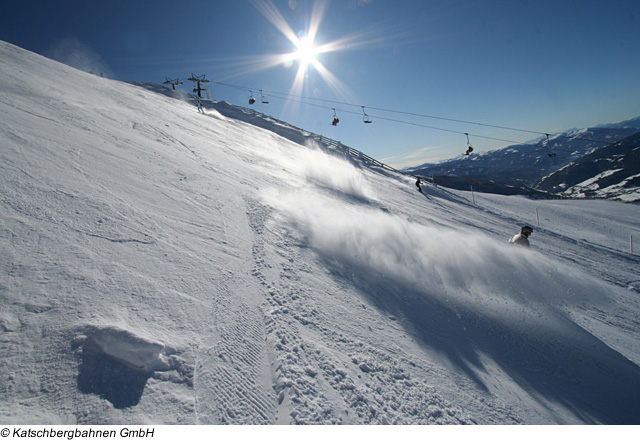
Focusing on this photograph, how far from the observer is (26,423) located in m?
2.12

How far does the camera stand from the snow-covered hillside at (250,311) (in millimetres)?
2637

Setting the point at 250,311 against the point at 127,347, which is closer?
the point at 127,347

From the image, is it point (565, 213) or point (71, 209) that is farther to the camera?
point (565, 213)

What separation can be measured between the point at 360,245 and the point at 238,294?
11.8 feet

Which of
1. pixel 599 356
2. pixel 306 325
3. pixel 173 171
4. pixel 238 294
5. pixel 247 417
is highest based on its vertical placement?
pixel 173 171

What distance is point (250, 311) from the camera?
390cm

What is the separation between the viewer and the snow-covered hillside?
8.65ft

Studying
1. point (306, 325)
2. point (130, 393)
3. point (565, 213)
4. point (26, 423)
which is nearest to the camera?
point (26, 423)

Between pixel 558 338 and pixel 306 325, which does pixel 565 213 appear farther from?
pixel 306 325

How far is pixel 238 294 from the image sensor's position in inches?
163

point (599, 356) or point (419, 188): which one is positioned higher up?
point (419, 188)

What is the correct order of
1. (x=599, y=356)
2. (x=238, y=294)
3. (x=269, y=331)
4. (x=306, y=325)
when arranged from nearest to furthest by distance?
(x=269, y=331) → (x=306, y=325) → (x=238, y=294) → (x=599, y=356)
